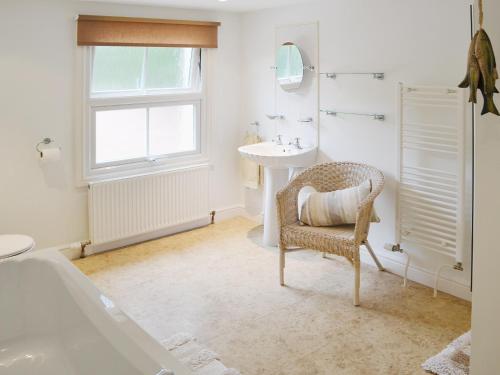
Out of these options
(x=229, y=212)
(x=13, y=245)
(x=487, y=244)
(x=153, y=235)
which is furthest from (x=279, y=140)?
(x=487, y=244)

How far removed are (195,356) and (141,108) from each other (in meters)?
2.53

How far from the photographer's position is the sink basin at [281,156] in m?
4.25

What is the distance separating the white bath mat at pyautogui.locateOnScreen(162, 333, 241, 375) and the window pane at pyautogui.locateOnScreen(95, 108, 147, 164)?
2007mm

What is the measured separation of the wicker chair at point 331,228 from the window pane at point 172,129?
4.98ft

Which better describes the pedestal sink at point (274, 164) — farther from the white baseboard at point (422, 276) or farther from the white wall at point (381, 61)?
the white baseboard at point (422, 276)

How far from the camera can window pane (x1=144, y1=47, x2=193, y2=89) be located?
466 centimetres

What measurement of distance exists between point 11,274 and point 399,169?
8.63 feet

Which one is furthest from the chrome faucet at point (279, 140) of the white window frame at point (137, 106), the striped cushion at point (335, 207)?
the striped cushion at point (335, 207)

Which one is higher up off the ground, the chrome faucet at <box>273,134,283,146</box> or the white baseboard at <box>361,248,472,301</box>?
the chrome faucet at <box>273,134,283,146</box>

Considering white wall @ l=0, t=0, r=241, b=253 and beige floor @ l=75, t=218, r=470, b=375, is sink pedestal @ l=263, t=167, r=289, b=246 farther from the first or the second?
white wall @ l=0, t=0, r=241, b=253

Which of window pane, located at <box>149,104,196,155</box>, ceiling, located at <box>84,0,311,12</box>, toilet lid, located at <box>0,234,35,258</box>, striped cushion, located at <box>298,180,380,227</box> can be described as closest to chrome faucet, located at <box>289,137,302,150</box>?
→ striped cushion, located at <box>298,180,380,227</box>

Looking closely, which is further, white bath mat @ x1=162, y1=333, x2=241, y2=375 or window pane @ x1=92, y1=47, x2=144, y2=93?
window pane @ x1=92, y1=47, x2=144, y2=93

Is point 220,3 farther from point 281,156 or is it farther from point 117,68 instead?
point 281,156

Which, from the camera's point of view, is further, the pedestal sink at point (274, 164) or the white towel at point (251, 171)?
the white towel at point (251, 171)
